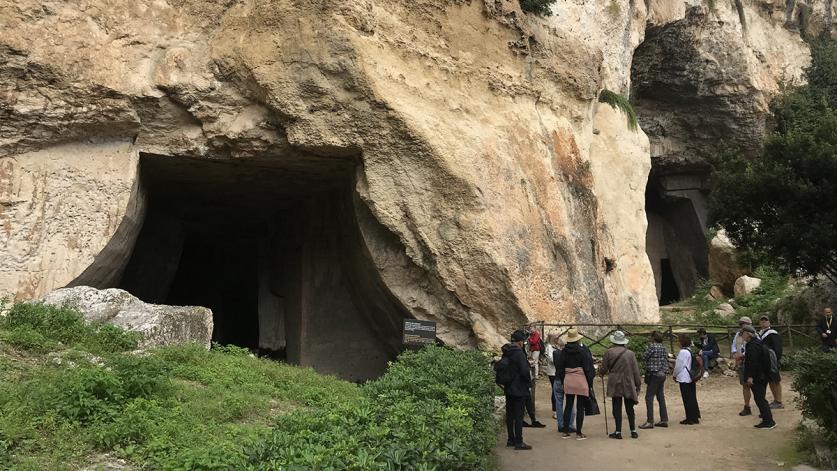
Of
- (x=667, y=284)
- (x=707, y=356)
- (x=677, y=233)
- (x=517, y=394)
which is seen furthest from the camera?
(x=667, y=284)

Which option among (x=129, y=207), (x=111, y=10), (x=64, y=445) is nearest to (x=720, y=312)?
(x=129, y=207)

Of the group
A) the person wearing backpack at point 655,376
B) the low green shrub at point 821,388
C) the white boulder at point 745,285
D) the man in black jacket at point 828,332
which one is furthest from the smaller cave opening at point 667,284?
the low green shrub at point 821,388

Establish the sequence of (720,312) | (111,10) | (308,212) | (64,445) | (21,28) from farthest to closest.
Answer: (720,312) < (308,212) < (111,10) < (21,28) < (64,445)

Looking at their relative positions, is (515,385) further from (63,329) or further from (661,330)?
(661,330)

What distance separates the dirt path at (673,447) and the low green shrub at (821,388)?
0.61m

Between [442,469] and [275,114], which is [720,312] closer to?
[275,114]

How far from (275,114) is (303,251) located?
4902 mm

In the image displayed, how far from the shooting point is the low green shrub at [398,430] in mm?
3820

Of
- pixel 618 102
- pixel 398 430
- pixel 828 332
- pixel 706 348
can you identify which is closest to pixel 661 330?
pixel 706 348

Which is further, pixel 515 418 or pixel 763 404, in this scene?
pixel 763 404

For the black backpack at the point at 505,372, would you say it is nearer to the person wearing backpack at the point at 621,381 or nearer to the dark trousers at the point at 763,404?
the person wearing backpack at the point at 621,381

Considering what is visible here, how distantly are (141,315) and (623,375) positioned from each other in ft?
20.1

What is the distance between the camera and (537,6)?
14.4 m

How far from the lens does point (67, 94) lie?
1045 centimetres
